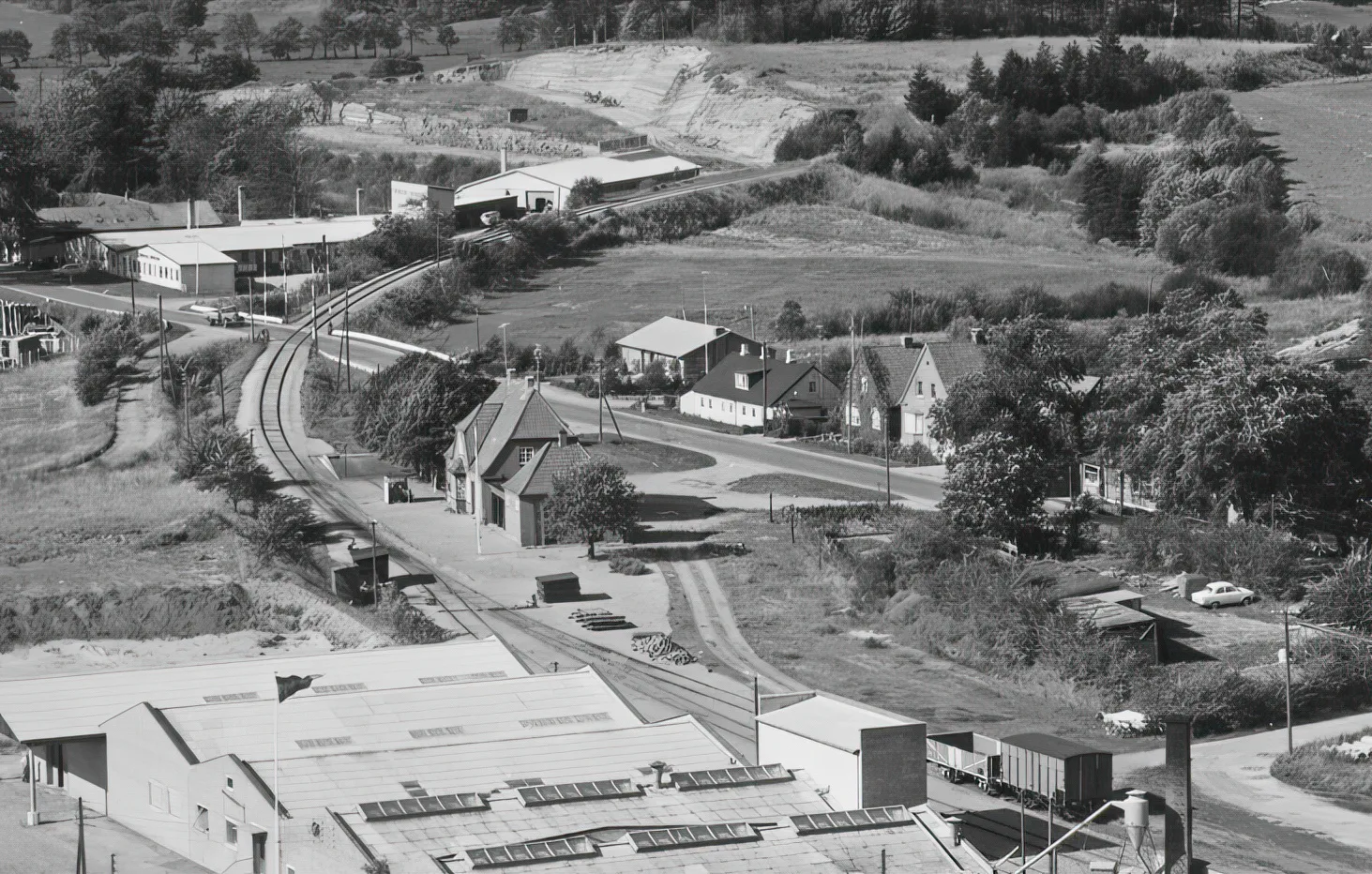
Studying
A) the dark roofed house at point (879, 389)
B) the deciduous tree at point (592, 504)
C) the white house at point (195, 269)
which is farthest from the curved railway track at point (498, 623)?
the dark roofed house at point (879, 389)

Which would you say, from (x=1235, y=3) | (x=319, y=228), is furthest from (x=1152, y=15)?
(x=319, y=228)

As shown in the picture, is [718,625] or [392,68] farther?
[392,68]

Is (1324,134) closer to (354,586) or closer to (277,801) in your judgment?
(354,586)

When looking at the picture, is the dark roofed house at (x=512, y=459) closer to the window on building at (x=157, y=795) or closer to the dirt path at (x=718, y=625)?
the dirt path at (x=718, y=625)

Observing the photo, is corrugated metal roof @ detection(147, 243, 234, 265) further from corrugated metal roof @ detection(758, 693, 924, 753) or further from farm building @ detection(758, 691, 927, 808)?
farm building @ detection(758, 691, 927, 808)

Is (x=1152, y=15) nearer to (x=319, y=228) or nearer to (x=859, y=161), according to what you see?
(x=859, y=161)

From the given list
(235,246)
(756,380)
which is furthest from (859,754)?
(235,246)
